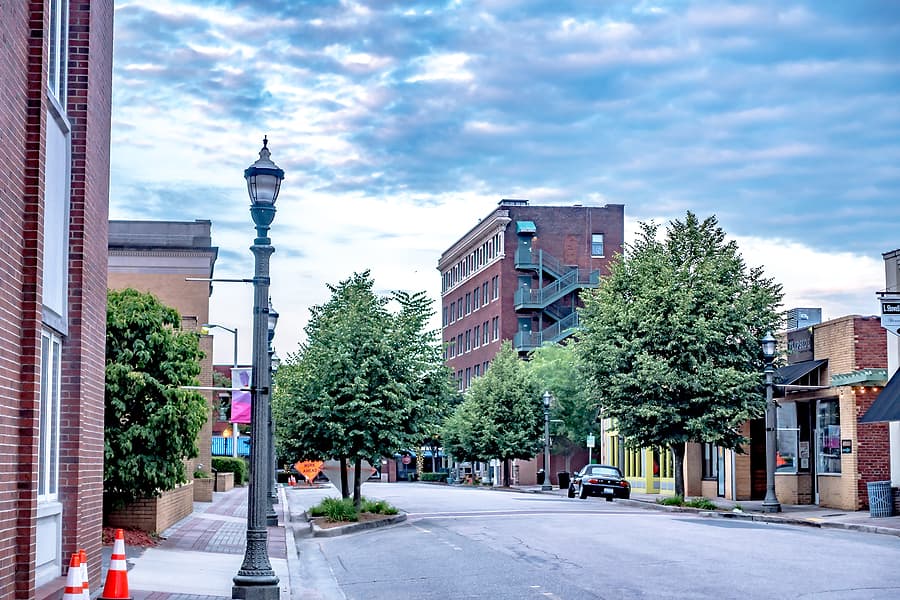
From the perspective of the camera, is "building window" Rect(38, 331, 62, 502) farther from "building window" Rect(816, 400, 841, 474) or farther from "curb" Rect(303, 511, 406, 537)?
"building window" Rect(816, 400, 841, 474)

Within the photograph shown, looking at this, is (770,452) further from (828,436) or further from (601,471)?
(601,471)

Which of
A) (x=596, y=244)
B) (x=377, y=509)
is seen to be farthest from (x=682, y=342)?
(x=596, y=244)

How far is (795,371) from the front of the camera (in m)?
37.1

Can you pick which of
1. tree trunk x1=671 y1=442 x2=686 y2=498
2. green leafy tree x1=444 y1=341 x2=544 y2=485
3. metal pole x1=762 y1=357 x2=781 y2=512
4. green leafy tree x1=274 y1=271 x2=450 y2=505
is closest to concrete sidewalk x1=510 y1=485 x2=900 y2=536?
metal pole x1=762 y1=357 x2=781 y2=512

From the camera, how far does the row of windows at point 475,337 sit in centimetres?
9144

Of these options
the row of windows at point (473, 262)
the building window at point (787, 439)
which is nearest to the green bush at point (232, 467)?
the building window at point (787, 439)

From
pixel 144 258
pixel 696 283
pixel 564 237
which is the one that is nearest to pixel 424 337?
pixel 696 283

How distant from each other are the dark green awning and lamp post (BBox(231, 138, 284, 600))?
74.0 metres

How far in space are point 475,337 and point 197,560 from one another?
7961cm

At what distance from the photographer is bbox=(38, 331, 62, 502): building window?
37.9 feet

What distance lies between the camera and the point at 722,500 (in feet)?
137

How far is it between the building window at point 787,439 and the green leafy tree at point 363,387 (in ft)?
43.5

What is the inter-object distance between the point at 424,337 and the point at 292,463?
4845 millimetres

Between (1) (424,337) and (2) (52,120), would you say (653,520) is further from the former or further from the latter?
(2) (52,120)
